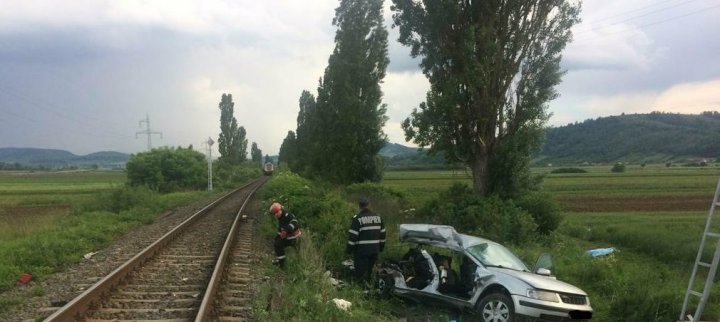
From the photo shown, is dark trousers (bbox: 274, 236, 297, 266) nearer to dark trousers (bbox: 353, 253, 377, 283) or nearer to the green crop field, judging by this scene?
dark trousers (bbox: 353, 253, 377, 283)

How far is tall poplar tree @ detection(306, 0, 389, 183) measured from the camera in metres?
32.5

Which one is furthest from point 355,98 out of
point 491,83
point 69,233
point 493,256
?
point 493,256

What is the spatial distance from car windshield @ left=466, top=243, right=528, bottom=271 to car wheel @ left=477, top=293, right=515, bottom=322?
0.73m

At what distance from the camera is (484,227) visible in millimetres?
17875

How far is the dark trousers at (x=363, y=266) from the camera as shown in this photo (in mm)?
10461

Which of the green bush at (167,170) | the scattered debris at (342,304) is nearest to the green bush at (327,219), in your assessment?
the scattered debris at (342,304)

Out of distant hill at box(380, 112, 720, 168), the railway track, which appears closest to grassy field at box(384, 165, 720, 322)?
the railway track

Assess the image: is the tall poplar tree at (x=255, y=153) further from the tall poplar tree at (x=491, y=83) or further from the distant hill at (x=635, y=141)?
the tall poplar tree at (x=491, y=83)

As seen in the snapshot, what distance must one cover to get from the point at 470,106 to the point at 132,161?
99.9 ft

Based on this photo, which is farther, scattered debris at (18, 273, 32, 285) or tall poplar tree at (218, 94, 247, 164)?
tall poplar tree at (218, 94, 247, 164)

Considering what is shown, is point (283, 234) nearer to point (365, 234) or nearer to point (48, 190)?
point (365, 234)

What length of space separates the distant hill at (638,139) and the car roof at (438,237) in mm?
128893

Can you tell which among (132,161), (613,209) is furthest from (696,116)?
(132,161)

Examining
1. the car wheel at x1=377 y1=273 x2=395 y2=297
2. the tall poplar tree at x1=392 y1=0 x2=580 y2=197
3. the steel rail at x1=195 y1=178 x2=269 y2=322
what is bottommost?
the car wheel at x1=377 y1=273 x2=395 y2=297
